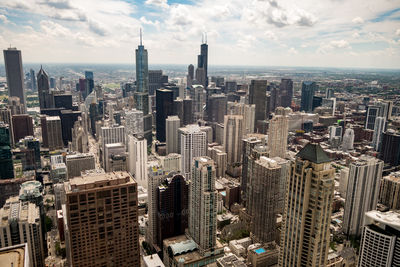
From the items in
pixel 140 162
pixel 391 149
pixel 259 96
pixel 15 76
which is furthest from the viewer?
pixel 259 96

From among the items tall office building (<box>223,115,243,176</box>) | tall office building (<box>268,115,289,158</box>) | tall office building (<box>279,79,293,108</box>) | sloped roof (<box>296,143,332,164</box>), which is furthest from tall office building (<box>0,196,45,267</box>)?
tall office building (<box>279,79,293,108</box>)

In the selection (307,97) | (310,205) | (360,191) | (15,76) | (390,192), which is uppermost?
(15,76)

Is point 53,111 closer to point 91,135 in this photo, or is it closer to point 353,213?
point 91,135

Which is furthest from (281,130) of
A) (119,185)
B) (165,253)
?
(119,185)

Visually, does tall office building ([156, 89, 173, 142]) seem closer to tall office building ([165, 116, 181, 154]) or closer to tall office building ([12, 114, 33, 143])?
tall office building ([165, 116, 181, 154])

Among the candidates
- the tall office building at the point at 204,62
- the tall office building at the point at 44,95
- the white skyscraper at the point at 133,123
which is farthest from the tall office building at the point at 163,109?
the tall office building at the point at 204,62

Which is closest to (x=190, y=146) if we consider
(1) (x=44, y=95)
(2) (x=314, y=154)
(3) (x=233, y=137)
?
(3) (x=233, y=137)

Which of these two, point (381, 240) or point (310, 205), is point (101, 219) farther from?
point (381, 240)
